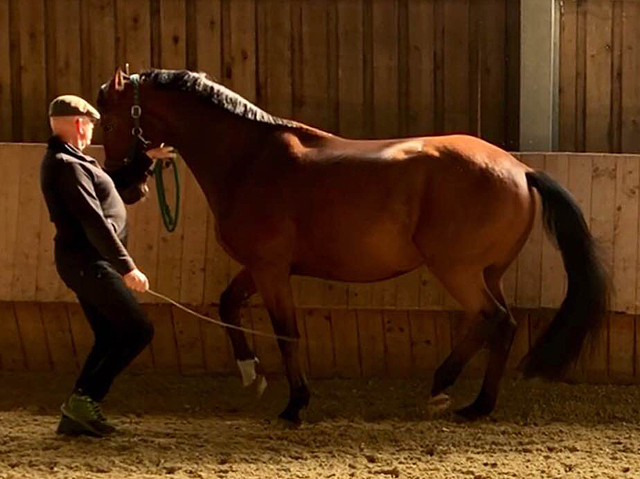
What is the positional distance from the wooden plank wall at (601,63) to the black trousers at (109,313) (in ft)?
10.2

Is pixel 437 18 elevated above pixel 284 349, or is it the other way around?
pixel 437 18

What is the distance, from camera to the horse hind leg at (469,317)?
4270mm

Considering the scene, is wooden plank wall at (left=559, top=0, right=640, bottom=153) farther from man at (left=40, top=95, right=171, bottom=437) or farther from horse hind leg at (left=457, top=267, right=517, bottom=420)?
man at (left=40, top=95, right=171, bottom=437)

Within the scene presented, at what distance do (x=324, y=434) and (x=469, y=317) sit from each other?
0.94m

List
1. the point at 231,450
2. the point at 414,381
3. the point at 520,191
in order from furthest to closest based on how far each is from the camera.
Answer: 1. the point at 414,381
2. the point at 520,191
3. the point at 231,450

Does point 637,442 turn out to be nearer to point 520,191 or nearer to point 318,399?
point 520,191

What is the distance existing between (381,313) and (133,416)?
161 centimetres

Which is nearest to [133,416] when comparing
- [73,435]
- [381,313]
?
[73,435]

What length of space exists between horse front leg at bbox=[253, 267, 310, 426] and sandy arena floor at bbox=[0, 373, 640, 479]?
12cm

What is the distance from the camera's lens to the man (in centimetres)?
373

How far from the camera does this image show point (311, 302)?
5.13m

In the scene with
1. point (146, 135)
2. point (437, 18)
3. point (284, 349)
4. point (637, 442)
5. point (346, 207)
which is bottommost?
point (637, 442)

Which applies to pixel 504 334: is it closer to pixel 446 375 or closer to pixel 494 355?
pixel 494 355

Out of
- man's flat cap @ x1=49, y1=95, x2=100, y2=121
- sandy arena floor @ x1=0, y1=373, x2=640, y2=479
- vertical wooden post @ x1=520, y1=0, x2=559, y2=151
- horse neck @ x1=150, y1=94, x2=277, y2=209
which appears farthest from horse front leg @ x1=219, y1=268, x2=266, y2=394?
vertical wooden post @ x1=520, y1=0, x2=559, y2=151
